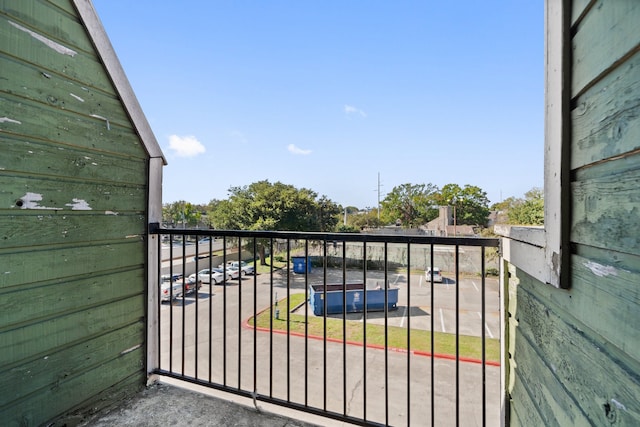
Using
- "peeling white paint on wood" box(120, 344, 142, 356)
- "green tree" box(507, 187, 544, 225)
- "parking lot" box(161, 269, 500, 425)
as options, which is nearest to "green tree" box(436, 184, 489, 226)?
"parking lot" box(161, 269, 500, 425)

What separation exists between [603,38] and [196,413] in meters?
1.97

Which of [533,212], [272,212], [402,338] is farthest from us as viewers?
[272,212]

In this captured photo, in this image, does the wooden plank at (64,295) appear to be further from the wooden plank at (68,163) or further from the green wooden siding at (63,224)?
the wooden plank at (68,163)

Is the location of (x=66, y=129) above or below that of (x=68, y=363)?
above

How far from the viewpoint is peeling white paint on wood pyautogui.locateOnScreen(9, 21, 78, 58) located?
1182mm

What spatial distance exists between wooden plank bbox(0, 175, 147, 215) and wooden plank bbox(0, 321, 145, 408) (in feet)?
2.06

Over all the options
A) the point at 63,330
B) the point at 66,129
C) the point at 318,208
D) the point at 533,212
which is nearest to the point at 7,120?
the point at 66,129

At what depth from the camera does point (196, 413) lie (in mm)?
1476

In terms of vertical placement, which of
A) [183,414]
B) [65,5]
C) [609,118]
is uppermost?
[65,5]

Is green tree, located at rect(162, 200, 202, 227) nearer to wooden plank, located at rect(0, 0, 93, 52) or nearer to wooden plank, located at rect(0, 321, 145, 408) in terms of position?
wooden plank, located at rect(0, 321, 145, 408)

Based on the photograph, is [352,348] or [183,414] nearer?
[183,414]

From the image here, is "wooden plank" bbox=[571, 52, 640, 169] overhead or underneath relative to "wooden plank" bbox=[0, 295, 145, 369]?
overhead

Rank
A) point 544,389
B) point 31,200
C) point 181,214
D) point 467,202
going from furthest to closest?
point 181,214 < point 467,202 < point 31,200 < point 544,389

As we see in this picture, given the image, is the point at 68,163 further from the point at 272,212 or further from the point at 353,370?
the point at 272,212
